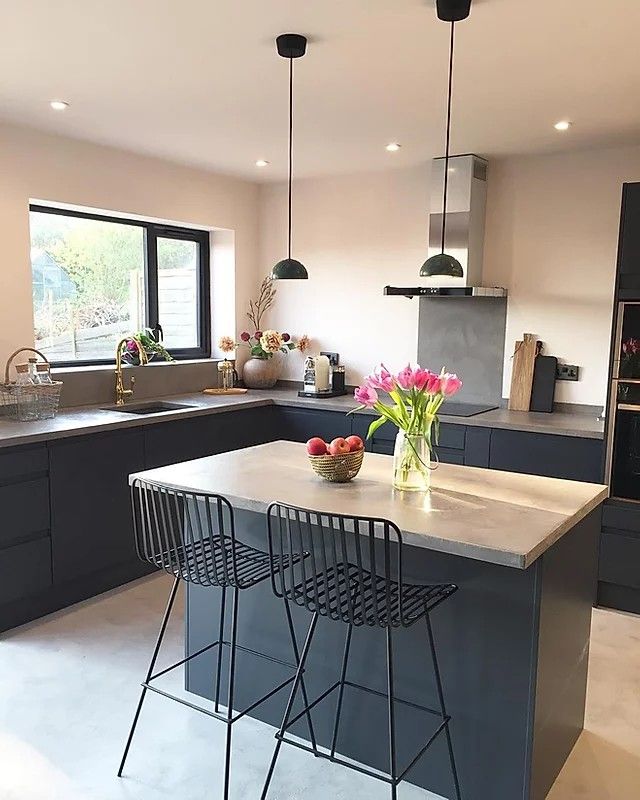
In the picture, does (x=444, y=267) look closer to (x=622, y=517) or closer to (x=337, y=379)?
(x=622, y=517)

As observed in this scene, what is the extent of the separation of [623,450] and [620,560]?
0.56 m

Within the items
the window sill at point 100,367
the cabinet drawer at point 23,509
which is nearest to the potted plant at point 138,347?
the window sill at point 100,367

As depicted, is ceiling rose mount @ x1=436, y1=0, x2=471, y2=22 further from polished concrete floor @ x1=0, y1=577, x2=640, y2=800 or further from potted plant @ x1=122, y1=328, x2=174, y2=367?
potted plant @ x1=122, y1=328, x2=174, y2=367

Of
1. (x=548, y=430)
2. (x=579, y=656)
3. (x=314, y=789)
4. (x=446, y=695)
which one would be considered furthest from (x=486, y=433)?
(x=314, y=789)

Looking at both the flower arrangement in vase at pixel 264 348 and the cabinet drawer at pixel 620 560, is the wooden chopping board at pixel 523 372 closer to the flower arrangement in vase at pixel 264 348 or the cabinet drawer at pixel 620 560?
the cabinet drawer at pixel 620 560

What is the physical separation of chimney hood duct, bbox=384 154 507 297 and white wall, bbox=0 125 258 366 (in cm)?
152

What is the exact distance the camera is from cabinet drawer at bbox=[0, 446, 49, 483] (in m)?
3.19

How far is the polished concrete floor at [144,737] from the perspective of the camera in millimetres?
2271

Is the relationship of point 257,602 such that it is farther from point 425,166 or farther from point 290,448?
point 425,166

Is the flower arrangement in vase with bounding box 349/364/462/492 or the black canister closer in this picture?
the flower arrangement in vase with bounding box 349/364/462/492

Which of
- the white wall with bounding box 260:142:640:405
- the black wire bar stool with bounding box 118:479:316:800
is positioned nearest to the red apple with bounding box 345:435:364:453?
the black wire bar stool with bounding box 118:479:316:800

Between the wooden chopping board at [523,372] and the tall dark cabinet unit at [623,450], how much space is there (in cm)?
80

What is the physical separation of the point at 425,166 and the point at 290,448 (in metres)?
2.44

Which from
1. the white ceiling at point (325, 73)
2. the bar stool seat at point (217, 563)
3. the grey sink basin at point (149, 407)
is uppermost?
the white ceiling at point (325, 73)
